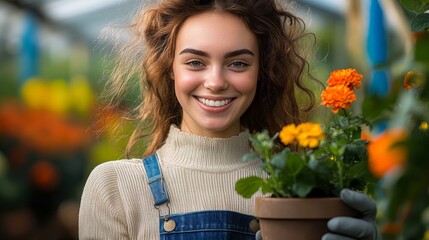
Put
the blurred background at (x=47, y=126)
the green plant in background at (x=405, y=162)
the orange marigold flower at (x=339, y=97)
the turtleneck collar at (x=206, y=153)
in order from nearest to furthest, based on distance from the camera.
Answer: the green plant in background at (x=405, y=162) < the orange marigold flower at (x=339, y=97) < the turtleneck collar at (x=206, y=153) < the blurred background at (x=47, y=126)

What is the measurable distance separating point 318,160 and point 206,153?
0.67 metres

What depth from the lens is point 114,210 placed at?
2424mm

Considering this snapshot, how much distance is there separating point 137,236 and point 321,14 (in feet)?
22.1

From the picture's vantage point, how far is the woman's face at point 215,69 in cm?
238

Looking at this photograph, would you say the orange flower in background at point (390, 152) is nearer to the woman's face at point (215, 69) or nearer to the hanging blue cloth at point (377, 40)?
the woman's face at point (215, 69)

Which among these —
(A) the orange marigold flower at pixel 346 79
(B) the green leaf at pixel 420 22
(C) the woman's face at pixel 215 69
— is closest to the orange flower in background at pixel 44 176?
(C) the woman's face at pixel 215 69

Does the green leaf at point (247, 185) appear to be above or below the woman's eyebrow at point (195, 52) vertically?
below

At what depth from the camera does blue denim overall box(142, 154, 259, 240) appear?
91.1 inches

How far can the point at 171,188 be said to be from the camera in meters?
2.44

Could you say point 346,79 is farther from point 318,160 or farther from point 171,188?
point 171,188

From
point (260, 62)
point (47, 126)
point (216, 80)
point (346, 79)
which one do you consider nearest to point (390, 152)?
point (346, 79)

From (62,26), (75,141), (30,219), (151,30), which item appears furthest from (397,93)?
(62,26)

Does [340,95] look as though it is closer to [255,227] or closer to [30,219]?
[255,227]

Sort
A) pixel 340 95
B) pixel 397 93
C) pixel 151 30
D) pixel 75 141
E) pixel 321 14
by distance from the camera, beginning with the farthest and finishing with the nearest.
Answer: pixel 321 14 < pixel 75 141 < pixel 151 30 < pixel 340 95 < pixel 397 93
